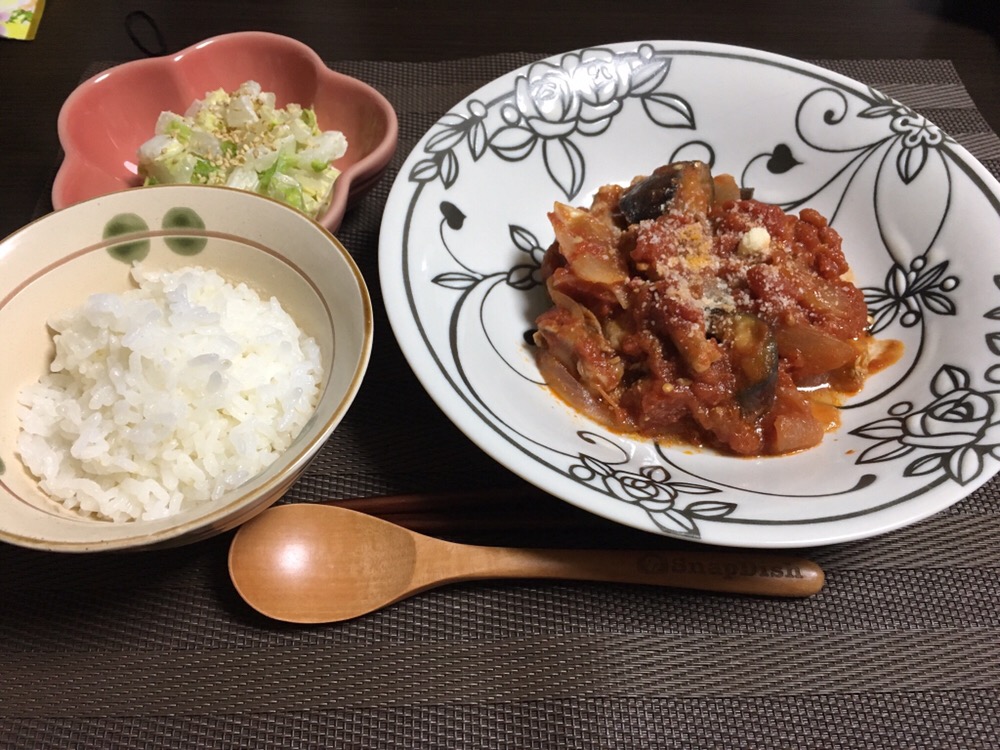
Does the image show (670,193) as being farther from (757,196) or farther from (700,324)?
(757,196)

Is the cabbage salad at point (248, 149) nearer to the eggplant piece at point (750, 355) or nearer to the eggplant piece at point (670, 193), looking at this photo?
the eggplant piece at point (670, 193)

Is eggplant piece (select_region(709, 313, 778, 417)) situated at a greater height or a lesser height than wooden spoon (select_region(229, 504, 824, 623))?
greater

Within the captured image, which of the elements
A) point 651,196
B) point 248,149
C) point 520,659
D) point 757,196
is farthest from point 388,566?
point 757,196

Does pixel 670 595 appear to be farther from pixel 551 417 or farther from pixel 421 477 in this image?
pixel 421 477

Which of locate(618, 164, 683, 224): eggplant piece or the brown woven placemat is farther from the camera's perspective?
locate(618, 164, 683, 224): eggplant piece

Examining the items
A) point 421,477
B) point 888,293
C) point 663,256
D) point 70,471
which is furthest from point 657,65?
point 70,471

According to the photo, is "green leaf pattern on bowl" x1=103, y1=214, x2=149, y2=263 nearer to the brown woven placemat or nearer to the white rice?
the white rice

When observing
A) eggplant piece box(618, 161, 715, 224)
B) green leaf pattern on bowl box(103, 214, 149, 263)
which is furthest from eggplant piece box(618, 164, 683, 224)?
green leaf pattern on bowl box(103, 214, 149, 263)

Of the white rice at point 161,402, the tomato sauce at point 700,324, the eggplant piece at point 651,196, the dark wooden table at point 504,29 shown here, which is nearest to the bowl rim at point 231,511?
A: the white rice at point 161,402
